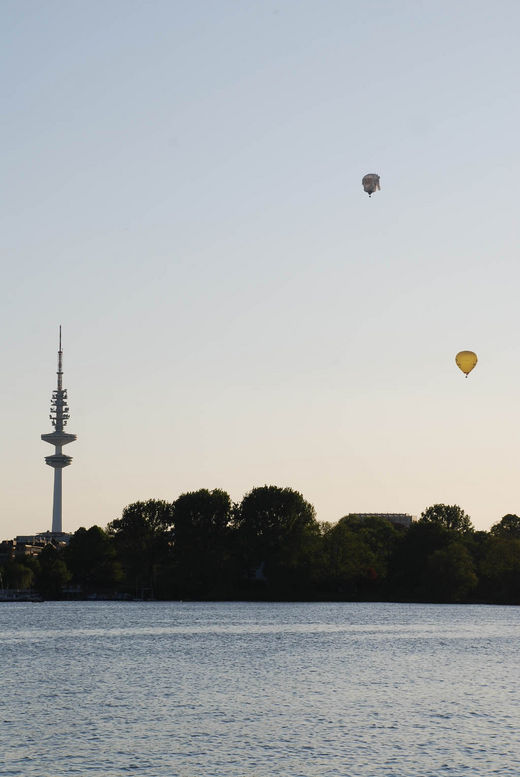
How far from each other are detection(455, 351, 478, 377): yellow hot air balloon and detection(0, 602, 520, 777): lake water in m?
23.6

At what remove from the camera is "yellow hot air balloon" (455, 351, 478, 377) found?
287ft

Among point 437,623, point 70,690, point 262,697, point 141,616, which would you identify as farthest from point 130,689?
point 141,616

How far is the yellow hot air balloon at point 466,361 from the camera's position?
87.4m

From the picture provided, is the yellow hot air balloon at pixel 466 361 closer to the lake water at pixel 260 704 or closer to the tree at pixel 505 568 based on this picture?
the lake water at pixel 260 704

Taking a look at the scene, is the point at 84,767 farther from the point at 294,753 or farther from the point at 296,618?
the point at 296,618

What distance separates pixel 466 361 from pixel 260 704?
122 feet

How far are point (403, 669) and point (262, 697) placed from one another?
20451 mm

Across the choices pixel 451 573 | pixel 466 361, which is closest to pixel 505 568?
pixel 451 573

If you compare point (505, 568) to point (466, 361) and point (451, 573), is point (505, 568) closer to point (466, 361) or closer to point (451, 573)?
point (451, 573)

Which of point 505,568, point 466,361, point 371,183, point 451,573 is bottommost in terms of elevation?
point 451,573

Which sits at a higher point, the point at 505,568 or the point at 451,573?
the point at 505,568

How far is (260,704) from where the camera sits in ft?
202

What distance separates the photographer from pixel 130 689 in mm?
68812

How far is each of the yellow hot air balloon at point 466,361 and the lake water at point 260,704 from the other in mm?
23631
